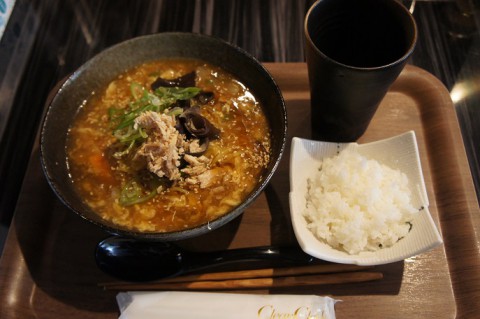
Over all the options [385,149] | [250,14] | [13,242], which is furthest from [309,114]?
[13,242]

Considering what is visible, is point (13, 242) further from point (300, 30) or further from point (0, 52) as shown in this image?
point (300, 30)

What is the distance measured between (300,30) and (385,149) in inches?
Answer: 50.9

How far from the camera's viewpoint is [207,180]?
5.61 feet

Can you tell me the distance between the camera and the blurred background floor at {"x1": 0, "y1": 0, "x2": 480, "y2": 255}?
2.49 meters

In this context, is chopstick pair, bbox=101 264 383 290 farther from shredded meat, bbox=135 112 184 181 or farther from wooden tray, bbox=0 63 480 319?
shredded meat, bbox=135 112 184 181

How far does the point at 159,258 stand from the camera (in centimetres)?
163

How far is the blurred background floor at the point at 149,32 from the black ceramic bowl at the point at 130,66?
2.07 ft

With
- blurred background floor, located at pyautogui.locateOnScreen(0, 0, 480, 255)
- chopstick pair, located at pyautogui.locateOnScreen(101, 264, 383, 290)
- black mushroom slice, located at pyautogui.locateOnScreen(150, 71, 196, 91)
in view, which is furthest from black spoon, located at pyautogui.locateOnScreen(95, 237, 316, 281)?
blurred background floor, located at pyautogui.locateOnScreen(0, 0, 480, 255)

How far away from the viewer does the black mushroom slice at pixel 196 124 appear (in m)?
1.76

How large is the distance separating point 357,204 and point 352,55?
0.74 metres

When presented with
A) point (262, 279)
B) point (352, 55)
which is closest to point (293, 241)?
point (262, 279)

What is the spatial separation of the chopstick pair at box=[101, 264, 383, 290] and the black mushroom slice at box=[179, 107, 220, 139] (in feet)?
2.01

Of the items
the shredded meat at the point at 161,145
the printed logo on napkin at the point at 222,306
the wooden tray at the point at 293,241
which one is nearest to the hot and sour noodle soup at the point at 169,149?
the shredded meat at the point at 161,145

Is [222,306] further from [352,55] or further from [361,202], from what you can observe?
[352,55]
